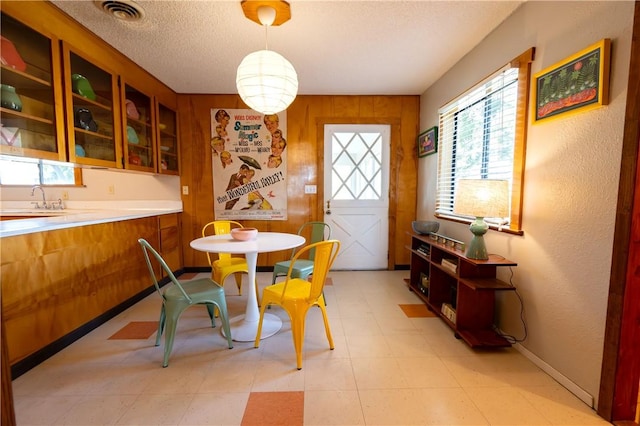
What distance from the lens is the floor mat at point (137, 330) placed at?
2101 mm

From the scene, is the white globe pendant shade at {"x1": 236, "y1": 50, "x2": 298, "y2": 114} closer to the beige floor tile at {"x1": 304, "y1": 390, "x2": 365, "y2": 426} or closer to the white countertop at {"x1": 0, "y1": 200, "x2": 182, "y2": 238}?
the white countertop at {"x1": 0, "y1": 200, "x2": 182, "y2": 238}

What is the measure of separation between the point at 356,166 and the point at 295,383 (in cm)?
275

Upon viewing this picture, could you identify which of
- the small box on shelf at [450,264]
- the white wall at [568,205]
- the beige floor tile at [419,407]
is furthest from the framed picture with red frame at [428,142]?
the beige floor tile at [419,407]

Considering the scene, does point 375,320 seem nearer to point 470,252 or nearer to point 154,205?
point 470,252

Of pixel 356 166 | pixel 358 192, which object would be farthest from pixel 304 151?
pixel 358 192

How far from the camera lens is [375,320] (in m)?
2.37

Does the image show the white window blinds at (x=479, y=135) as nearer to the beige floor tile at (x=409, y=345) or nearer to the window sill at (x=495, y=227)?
the window sill at (x=495, y=227)

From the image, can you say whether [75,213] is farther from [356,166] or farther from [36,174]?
[356,166]

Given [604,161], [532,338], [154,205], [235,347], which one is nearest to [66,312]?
[235,347]

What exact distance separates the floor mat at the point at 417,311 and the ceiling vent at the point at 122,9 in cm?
318

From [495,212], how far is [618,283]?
25.7 inches

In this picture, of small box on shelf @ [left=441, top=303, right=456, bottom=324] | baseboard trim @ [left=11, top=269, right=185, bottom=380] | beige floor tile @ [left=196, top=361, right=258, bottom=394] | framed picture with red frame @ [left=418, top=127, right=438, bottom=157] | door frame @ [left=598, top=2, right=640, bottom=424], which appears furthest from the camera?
framed picture with red frame @ [left=418, top=127, right=438, bottom=157]

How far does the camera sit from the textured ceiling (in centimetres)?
188

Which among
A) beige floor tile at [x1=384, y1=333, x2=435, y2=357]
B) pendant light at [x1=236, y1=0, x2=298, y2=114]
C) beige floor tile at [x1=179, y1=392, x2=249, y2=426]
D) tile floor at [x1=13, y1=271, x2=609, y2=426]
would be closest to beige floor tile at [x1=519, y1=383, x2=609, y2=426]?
tile floor at [x1=13, y1=271, x2=609, y2=426]
